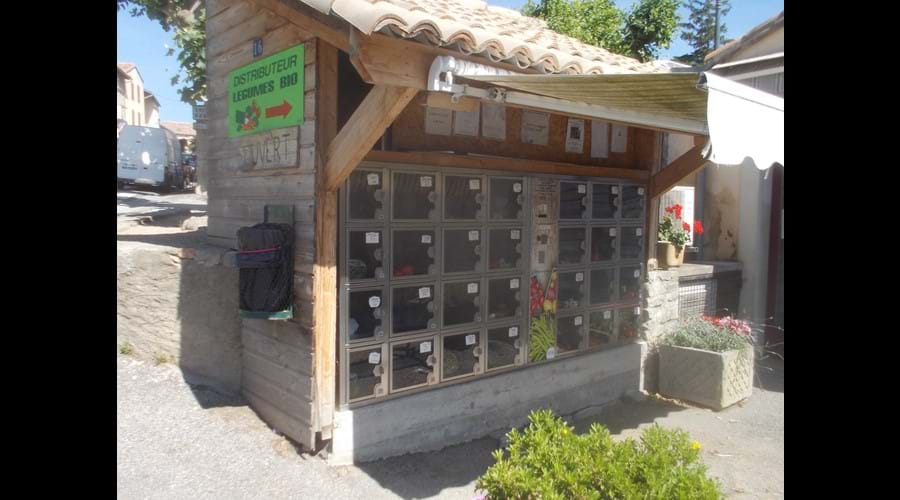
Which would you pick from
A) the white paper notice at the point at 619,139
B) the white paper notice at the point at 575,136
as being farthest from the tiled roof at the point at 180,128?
the white paper notice at the point at 575,136

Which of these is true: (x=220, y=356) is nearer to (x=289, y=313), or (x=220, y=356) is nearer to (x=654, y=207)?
(x=289, y=313)

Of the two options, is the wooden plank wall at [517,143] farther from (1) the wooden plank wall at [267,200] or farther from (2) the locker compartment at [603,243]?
(1) the wooden plank wall at [267,200]

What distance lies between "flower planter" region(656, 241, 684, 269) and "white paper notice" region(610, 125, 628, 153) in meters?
1.12

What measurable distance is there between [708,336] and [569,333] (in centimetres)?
151

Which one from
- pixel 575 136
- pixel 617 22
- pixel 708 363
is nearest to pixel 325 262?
pixel 575 136

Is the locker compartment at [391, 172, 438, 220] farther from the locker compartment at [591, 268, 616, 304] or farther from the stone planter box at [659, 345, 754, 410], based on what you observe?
the stone planter box at [659, 345, 754, 410]

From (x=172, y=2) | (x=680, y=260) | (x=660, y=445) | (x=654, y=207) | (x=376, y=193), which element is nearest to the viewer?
→ (x=660, y=445)

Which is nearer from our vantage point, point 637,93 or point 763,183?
point 637,93

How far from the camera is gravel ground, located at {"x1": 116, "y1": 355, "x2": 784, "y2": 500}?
3.64 m

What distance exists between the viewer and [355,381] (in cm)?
410

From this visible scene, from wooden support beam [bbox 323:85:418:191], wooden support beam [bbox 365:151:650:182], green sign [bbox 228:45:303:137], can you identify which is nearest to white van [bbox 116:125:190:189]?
green sign [bbox 228:45:303:137]

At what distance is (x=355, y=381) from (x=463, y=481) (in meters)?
0.97

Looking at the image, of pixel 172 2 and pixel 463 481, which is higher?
pixel 172 2

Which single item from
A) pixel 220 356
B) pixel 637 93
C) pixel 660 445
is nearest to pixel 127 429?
pixel 220 356
